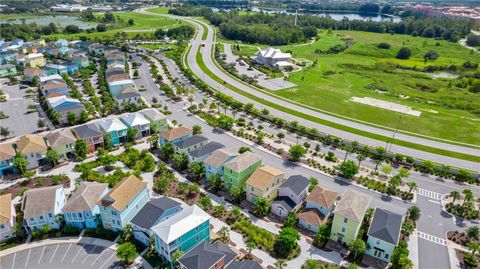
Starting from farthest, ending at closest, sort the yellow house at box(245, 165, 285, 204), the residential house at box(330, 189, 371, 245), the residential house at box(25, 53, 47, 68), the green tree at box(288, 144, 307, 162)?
the residential house at box(25, 53, 47, 68) → the green tree at box(288, 144, 307, 162) → the yellow house at box(245, 165, 285, 204) → the residential house at box(330, 189, 371, 245)

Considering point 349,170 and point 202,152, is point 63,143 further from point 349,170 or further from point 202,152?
point 349,170

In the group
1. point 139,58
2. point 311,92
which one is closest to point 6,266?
point 311,92

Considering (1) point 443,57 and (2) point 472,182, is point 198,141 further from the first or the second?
(1) point 443,57

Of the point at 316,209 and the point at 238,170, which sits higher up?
the point at 238,170

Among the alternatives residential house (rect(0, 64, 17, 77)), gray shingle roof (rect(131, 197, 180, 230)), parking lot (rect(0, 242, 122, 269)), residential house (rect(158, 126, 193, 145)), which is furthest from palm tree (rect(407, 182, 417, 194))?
residential house (rect(0, 64, 17, 77))

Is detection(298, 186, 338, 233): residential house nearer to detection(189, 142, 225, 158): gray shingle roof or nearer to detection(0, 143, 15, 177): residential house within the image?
detection(189, 142, 225, 158): gray shingle roof

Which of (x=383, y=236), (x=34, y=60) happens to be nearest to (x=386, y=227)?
(x=383, y=236)
